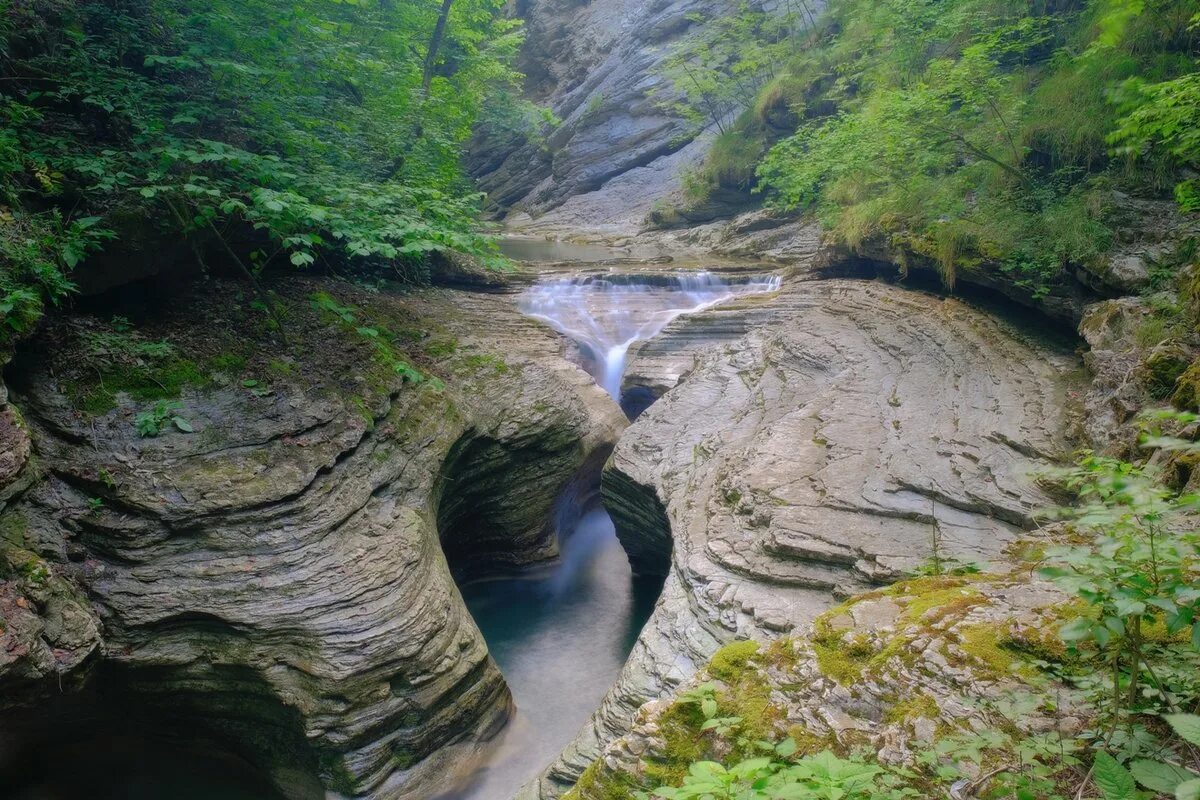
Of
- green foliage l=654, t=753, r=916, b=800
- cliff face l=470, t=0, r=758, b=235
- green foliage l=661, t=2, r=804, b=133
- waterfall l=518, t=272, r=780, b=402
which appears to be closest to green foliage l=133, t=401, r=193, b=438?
green foliage l=654, t=753, r=916, b=800

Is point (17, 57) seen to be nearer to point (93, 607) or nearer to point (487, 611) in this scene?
point (93, 607)

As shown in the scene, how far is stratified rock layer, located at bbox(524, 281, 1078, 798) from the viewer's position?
5.56m

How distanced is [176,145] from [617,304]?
32.4 ft

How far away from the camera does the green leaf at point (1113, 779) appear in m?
1.82

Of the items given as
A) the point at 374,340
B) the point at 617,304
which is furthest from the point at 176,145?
the point at 617,304

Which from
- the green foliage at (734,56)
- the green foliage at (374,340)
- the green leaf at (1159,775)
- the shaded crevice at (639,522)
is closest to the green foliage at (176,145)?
the green foliage at (374,340)

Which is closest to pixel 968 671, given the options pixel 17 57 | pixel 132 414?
pixel 132 414

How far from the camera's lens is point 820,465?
712cm

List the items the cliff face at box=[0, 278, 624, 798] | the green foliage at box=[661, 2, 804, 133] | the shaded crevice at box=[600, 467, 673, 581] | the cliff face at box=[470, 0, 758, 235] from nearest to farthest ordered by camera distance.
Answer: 1. the cliff face at box=[0, 278, 624, 798]
2. the shaded crevice at box=[600, 467, 673, 581]
3. the green foliage at box=[661, 2, 804, 133]
4. the cliff face at box=[470, 0, 758, 235]

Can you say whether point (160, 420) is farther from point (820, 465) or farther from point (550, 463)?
point (820, 465)

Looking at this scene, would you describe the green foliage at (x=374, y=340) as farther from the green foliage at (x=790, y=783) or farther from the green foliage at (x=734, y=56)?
the green foliage at (x=734, y=56)

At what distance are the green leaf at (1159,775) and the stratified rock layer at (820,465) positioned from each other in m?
0.94

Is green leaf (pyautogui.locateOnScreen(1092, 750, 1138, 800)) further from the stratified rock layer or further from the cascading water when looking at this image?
the cascading water

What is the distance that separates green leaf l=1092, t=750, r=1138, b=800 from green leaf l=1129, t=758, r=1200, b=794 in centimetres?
11
